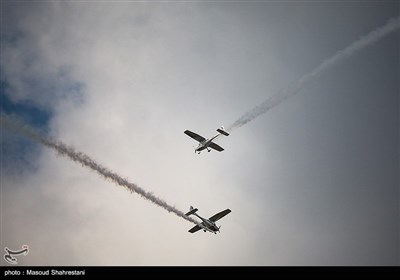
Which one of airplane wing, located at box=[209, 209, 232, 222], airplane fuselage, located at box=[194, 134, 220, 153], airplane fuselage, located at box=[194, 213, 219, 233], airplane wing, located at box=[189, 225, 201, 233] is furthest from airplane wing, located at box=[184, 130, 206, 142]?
airplane wing, located at box=[189, 225, 201, 233]

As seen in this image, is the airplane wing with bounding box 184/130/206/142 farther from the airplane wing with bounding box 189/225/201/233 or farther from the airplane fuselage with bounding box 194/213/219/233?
the airplane wing with bounding box 189/225/201/233

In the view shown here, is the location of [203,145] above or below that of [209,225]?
above

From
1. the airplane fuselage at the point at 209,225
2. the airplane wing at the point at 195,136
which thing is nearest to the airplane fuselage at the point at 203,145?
the airplane wing at the point at 195,136

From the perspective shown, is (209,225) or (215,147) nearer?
(209,225)

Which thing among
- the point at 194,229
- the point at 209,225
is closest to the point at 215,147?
the point at 209,225

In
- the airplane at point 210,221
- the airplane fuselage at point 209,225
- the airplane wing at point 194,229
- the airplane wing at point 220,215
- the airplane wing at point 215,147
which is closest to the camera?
the airplane at point 210,221

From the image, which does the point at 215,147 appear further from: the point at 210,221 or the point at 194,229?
the point at 194,229

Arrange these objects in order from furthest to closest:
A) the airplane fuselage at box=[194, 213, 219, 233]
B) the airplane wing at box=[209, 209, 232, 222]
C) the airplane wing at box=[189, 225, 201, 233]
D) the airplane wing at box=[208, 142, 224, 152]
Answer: the airplane wing at box=[189, 225, 201, 233] < the airplane wing at box=[209, 209, 232, 222] < the airplane fuselage at box=[194, 213, 219, 233] < the airplane wing at box=[208, 142, 224, 152]

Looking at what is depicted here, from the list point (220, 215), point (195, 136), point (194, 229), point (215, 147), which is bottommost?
point (220, 215)

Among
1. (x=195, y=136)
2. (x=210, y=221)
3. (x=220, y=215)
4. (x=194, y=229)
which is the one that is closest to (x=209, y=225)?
(x=210, y=221)

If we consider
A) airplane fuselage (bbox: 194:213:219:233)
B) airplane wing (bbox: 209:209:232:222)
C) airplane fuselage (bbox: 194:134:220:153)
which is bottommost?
airplane fuselage (bbox: 194:213:219:233)

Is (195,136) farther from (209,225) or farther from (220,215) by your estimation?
(209,225)

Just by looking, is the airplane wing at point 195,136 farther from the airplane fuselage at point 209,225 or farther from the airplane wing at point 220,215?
the airplane wing at point 220,215
